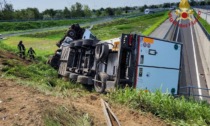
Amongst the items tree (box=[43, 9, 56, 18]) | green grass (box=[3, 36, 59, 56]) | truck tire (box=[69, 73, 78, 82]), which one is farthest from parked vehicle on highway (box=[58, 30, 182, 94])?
tree (box=[43, 9, 56, 18])

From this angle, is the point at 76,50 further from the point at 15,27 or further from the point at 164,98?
the point at 15,27

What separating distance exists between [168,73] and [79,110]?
6.03m

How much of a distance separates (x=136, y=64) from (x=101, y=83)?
7.03ft

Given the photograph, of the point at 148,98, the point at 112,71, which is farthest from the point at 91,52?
the point at 148,98

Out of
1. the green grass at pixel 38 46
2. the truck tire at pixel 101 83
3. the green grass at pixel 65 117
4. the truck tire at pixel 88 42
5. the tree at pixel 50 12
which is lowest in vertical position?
the green grass at pixel 65 117

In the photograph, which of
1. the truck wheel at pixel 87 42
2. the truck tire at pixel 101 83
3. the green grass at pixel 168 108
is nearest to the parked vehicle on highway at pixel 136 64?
the truck tire at pixel 101 83

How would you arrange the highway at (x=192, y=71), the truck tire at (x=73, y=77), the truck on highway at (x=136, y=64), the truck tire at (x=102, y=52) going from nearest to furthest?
the truck on highway at (x=136, y=64), the truck tire at (x=102, y=52), the truck tire at (x=73, y=77), the highway at (x=192, y=71)

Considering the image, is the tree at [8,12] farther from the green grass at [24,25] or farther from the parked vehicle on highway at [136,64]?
the parked vehicle on highway at [136,64]

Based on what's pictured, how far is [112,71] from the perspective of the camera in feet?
44.7

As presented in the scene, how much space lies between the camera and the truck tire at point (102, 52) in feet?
45.7

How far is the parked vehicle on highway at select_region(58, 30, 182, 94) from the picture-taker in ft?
41.8

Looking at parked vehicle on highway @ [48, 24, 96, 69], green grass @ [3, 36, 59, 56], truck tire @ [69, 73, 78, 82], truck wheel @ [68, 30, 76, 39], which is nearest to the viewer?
truck tire @ [69, 73, 78, 82]

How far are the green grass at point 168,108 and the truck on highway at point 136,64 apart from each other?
2485 millimetres

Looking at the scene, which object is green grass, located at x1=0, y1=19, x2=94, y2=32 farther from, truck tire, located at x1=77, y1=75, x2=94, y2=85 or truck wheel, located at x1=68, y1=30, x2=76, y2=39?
truck tire, located at x1=77, y1=75, x2=94, y2=85
